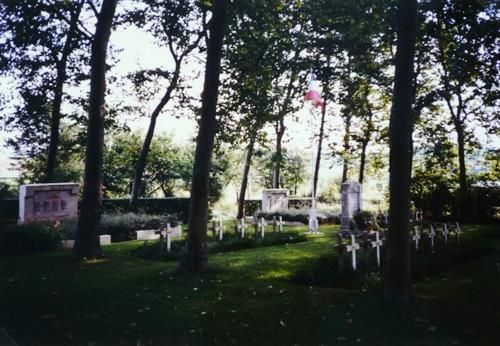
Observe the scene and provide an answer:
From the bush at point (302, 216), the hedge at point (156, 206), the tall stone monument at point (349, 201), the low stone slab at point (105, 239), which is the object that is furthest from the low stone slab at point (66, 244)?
the bush at point (302, 216)

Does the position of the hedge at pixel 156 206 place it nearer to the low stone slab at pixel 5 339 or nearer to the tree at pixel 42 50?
the tree at pixel 42 50

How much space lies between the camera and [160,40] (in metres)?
24.3

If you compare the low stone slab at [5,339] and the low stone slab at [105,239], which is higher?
the low stone slab at [105,239]

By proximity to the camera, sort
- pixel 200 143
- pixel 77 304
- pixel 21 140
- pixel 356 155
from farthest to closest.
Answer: pixel 356 155 → pixel 21 140 → pixel 200 143 → pixel 77 304

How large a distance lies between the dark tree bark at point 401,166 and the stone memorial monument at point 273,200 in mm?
19532

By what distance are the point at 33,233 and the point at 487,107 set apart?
87.3 feet

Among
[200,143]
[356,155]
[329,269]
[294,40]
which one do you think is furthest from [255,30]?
[356,155]

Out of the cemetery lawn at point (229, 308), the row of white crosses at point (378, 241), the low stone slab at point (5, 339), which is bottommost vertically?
the low stone slab at point (5, 339)

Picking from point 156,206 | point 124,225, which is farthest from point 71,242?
point 156,206

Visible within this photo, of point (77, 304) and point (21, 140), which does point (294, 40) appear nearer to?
point (77, 304)

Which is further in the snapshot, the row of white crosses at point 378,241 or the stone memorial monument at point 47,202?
the stone memorial monument at point 47,202

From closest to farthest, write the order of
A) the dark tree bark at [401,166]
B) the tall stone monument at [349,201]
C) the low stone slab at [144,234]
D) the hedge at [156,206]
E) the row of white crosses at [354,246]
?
the dark tree bark at [401,166], the row of white crosses at [354,246], the low stone slab at [144,234], the tall stone monument at [349,201], the hedge at [156,206]

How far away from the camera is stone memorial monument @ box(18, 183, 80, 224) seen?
708 inches

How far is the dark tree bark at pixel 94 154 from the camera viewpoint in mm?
12367
